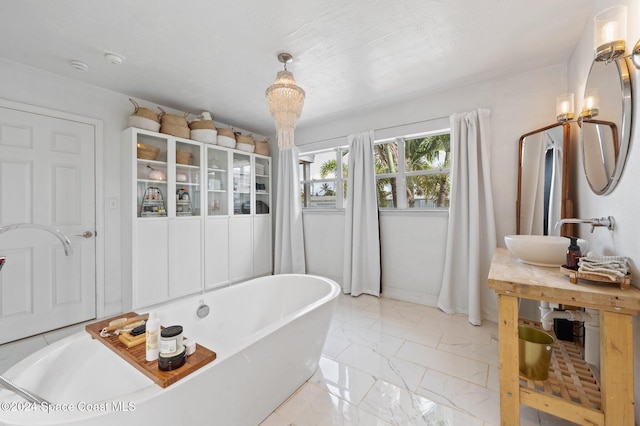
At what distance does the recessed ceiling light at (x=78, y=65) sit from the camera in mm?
2215

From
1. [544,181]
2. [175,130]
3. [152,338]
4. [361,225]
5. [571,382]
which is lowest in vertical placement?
[571,382]

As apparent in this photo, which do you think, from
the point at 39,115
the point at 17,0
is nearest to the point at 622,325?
the point at 17,0

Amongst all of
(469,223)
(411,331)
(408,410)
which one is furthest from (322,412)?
(469,223)

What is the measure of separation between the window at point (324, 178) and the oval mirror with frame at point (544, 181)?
2050mm

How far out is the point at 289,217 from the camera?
4062 mm

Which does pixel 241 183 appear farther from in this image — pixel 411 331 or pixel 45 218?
pixel 411 331

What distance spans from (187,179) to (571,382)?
3.79 metres

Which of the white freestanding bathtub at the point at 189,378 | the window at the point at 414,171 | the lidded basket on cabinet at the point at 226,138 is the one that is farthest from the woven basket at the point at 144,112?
the window at the point at 414,171

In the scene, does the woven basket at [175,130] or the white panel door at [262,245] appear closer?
the woven basket at [175,130]

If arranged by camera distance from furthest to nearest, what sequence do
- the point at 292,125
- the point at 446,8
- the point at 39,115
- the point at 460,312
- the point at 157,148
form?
1. the point at 157,148
2. the point at 460,312
3. the point at 39,115
4. the point at 292,125
5. the point at 446,8

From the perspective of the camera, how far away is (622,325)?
1.08 meters

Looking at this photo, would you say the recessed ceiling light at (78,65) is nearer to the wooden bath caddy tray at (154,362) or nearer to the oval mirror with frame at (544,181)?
the wooden bath caddy tray at (154,362)

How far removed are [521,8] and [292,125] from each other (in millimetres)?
1676

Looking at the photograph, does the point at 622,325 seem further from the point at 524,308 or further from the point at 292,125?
the point at 292,125
